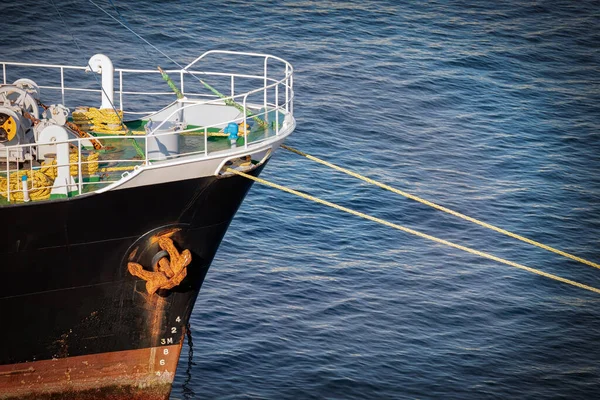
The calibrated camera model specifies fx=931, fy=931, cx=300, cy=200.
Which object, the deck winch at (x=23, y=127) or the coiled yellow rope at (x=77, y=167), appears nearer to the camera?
the coiled yellow rope at (x=77, y=167)

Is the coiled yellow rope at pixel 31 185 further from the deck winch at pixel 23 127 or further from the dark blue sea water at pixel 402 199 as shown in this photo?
the dark blue sea water at pixel 402 199

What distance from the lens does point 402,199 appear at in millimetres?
31172

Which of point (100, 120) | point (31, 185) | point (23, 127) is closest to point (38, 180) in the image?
point (31, 185)

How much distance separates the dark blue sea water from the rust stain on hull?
2.20m

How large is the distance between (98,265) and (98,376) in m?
2.45

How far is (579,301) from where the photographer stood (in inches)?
1030

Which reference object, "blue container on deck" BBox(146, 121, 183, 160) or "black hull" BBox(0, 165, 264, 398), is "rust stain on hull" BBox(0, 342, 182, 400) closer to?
"black hull" BBox(0, 165, 264, 398)

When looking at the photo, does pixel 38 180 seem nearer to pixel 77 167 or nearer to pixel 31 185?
pixel 31 185

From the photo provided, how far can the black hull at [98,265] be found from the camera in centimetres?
1587

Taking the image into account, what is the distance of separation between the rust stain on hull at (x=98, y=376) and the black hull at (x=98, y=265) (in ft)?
0.42

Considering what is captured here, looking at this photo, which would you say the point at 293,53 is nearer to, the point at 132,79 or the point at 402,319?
the point at 132,79

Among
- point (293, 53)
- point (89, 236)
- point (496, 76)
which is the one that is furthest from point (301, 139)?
point (89, 236)

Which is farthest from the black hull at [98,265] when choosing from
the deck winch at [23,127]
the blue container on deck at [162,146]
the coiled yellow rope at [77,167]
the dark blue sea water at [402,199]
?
the dark blue sea water at [402,199]

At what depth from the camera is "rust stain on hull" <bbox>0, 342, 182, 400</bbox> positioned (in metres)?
17.1
